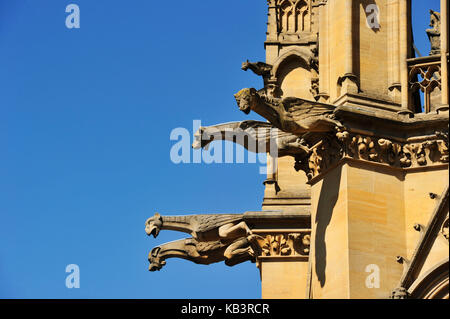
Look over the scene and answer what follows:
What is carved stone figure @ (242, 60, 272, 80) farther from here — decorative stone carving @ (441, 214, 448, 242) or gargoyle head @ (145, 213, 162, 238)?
decorative stone carving @ (441, 214, 448, 242)

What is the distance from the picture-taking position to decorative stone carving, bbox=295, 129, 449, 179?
24328 mm

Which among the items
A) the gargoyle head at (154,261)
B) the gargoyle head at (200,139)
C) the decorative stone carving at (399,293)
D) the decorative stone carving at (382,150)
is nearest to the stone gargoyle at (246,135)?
the gargoyle head at (200,139)

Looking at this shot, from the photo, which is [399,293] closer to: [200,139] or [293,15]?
[200,139]

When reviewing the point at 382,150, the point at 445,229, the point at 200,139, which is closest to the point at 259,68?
the point at 200,139

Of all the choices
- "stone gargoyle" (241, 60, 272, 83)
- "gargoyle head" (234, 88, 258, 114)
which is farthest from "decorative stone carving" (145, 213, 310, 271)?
"gargoyle head" (234, 88, 258, 114)

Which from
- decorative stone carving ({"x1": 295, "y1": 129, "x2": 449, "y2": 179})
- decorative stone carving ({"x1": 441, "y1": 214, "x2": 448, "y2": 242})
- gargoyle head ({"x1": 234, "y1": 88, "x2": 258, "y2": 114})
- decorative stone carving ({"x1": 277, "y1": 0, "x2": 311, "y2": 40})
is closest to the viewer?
decorative stone carving ({"x1": 441, "y1": 214, "x2": 448, "y2": 242})

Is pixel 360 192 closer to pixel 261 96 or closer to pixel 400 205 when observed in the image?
pixel 400 205

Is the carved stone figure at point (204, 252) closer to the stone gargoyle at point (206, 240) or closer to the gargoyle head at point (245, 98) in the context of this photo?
the stone gargoyle at point (206, 240)

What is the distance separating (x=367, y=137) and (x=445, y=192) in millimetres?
1957

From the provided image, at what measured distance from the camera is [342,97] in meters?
24.8

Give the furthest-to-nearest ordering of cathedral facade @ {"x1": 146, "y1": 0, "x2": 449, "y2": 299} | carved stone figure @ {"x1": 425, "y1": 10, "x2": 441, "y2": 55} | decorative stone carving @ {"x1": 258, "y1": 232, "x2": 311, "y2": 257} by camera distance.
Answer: decorative stone carving @ {"x1": 258, "y1": 232, "x2": 311, "y2": 257}, carved stone figure @ {"x1": 425, "y1": 10, "x2": 441, "y2": 55}, cathedral facade @ {"x1": 146, "y1": 0, "x2": 449, "y2": 299}

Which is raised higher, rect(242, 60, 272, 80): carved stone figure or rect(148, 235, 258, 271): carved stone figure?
rect(242, 60, 272, 80): carved stone figure

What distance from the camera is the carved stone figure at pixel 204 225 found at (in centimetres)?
3052
